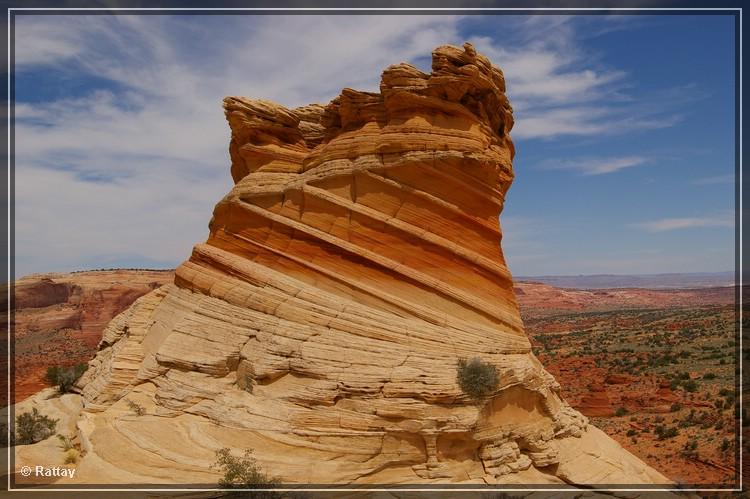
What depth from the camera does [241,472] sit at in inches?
398

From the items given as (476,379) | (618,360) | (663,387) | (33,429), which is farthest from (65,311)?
(476,379)

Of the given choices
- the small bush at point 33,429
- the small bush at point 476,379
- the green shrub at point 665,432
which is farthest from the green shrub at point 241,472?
the green shrub at point 665,432

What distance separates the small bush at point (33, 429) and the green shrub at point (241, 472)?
544 cm

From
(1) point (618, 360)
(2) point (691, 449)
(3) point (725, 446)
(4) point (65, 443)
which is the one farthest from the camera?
(1) point (618, 360)

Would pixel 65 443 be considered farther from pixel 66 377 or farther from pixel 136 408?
pixel 66 377

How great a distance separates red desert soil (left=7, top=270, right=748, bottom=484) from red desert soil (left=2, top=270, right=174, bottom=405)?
0.12 meters

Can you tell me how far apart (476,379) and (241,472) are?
543 centimetres

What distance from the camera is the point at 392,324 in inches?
506

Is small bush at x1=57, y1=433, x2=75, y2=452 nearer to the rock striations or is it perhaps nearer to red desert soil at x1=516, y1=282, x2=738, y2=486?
the rock striations

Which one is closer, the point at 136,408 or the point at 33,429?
the point at 136,408

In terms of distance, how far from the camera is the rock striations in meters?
11.3

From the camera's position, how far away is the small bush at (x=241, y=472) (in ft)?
32.6

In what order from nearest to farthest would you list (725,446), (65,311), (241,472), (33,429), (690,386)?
(241,472)
(33,429)
(725,446)
(690,386)
(65,311)

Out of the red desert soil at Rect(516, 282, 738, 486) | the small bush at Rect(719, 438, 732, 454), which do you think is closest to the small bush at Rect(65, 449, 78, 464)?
the red desert soil at Rect(516, 282, 738, 486)
